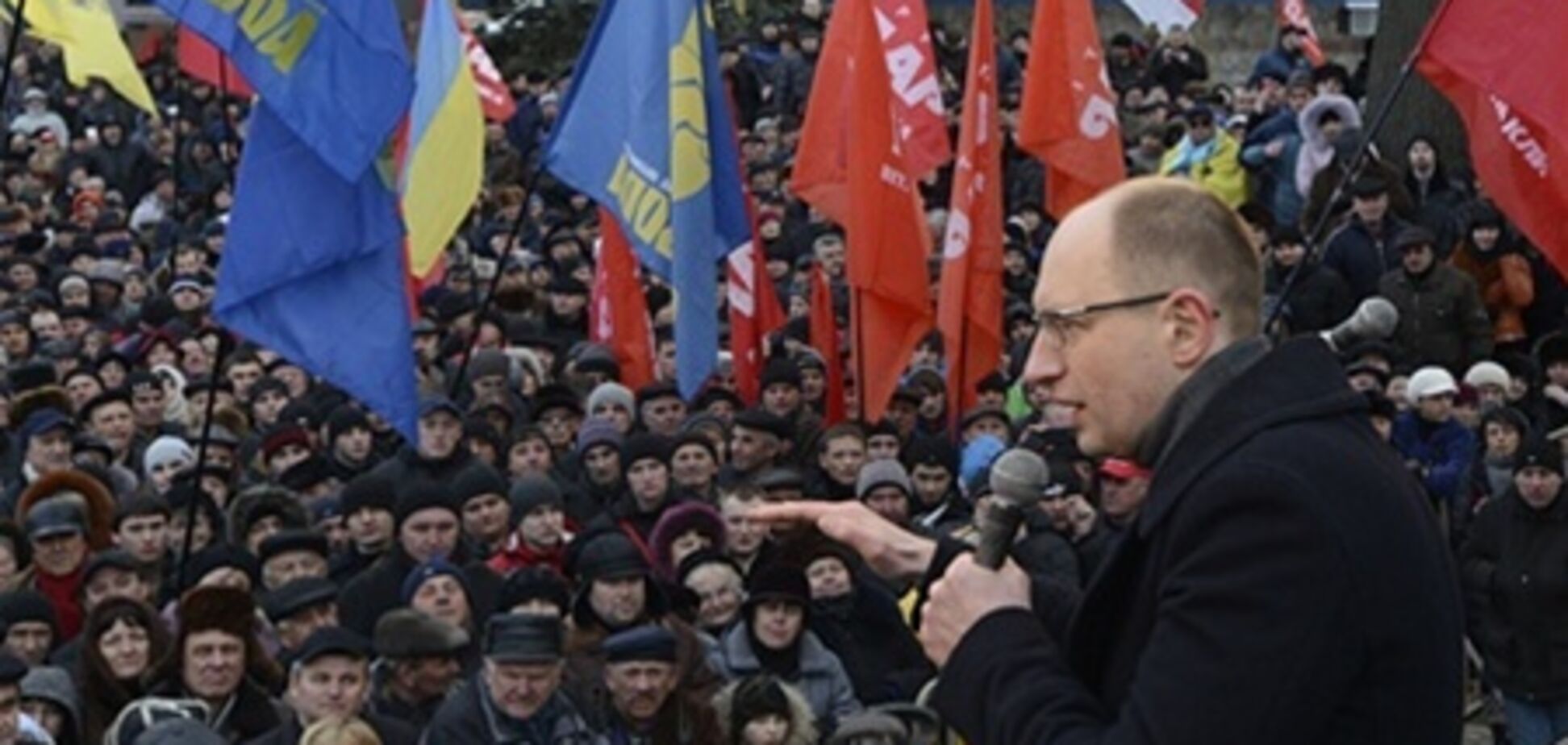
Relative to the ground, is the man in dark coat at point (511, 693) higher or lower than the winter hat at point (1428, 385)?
higher

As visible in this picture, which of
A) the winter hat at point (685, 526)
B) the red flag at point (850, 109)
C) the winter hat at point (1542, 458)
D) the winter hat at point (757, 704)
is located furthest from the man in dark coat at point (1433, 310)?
the winter hat at point (757, 704)

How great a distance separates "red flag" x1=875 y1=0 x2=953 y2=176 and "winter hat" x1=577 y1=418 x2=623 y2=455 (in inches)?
65.5

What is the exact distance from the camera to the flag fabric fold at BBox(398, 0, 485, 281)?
14.8m

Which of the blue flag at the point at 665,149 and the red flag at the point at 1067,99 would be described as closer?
the blue flag at the point at 665,149

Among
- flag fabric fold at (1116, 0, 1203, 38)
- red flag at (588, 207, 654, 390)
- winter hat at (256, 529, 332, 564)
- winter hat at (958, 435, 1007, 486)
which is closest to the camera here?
winter hat at (256, 529, 332, 564)

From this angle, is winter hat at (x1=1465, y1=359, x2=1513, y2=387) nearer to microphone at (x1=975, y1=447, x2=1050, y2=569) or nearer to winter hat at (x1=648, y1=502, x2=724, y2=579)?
winter hat at (x1=648, y1=502, x2=724, y2=579)

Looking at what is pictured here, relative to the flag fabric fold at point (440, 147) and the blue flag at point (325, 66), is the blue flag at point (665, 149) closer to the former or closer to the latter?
the flag fabric fold at point (440, 147)

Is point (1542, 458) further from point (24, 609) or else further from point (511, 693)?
point (24, 609)

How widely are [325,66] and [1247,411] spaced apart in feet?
25.9

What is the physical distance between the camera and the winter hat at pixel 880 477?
40.9ft

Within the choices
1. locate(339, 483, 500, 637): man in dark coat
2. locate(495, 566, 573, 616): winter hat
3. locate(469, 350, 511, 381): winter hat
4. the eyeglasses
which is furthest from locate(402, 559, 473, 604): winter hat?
the eyeglasses

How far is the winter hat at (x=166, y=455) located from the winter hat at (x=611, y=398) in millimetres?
1682

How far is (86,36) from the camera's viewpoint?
58.3 ft

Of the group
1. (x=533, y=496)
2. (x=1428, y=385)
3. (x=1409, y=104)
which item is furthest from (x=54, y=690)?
(x=1409, y=104)
